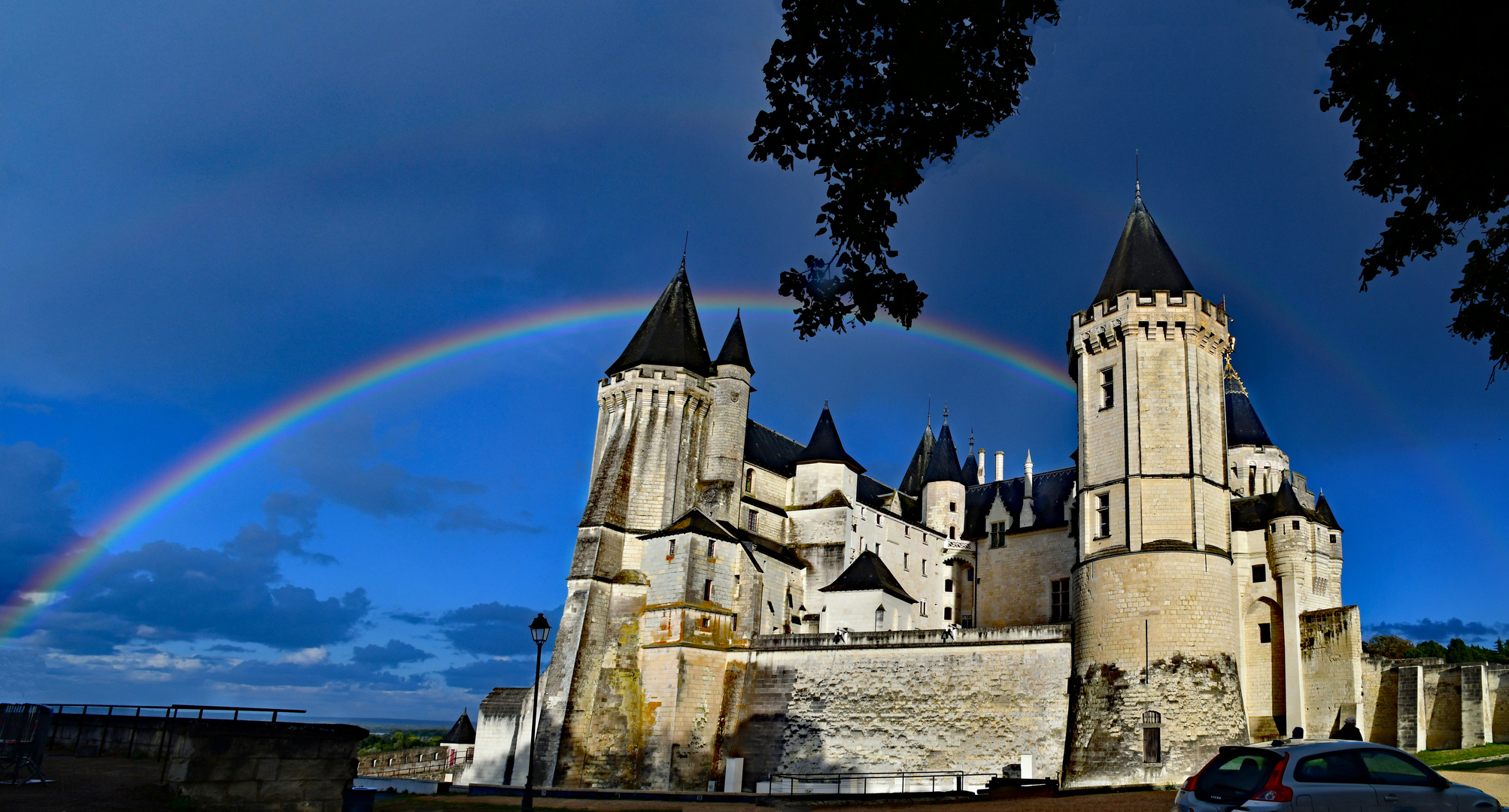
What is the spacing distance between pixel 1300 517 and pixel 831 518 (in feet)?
63.5

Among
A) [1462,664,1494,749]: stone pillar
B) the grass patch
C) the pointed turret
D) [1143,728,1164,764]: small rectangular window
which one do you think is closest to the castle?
[1143,728,1164,764]: small rectangular window

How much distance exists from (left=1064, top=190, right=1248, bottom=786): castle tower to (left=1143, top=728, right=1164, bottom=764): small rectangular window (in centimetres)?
3

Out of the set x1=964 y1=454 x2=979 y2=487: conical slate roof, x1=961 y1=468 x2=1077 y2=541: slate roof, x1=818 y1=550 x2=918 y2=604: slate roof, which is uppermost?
x1=964 y1=454 x2=979 y2=487: conical slate roof

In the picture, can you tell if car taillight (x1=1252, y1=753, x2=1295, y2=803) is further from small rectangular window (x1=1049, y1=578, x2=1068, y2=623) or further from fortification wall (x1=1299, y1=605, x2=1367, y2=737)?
small rectangular window (x1=1049, y1=578, x2=1068, y2=623)

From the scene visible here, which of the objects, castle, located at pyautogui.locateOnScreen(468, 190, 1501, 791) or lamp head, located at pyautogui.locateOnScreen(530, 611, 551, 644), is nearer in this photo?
lamp head, located at pyautogui.locateOnScreen(530, 611, 551, 644)

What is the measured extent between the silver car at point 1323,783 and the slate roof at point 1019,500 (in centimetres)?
4085

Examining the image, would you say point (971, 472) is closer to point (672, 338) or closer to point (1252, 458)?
point (1252, 458)

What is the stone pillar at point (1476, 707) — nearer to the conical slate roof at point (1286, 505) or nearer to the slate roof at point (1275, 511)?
the slate roof at point (1275, 511)

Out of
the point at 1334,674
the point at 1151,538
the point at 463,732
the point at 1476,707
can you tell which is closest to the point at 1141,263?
the point at 1151,538

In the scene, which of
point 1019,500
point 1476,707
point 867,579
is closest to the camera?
point 1476,707

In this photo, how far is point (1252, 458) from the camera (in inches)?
1900

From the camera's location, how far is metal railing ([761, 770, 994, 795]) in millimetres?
33094

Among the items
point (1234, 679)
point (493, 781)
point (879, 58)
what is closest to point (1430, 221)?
point (879, 58)

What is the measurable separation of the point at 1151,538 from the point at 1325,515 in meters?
10.8
